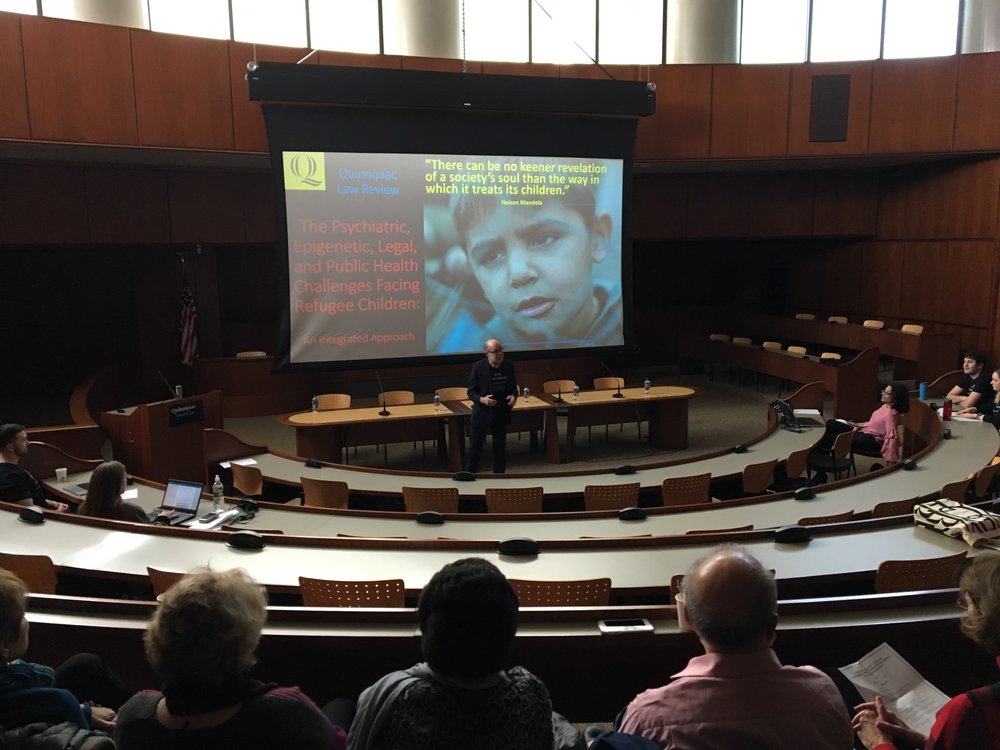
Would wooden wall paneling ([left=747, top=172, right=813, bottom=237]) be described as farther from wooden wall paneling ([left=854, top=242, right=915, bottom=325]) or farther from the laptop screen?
the laptop screen

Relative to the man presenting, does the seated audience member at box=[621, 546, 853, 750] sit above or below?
above

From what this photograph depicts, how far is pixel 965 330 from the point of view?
11750 mm

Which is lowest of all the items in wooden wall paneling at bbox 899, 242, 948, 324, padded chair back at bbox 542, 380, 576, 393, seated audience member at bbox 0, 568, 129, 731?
padded chair back at bbox 542, 380, 576, 393

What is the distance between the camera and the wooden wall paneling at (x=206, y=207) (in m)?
11.1

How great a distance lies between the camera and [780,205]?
44.4 ft

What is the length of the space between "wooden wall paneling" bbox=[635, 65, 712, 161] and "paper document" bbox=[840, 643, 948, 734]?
9637 mm

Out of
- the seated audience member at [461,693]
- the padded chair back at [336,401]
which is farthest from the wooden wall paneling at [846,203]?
the seated audience member at [461,693]

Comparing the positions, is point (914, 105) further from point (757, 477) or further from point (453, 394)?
point (757, 477)

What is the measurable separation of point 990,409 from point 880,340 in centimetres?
410

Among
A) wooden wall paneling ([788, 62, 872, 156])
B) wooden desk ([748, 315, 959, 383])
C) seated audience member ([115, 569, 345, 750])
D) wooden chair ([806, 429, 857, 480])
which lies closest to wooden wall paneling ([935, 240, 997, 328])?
wooden desk ([748, 315, 959, 383])

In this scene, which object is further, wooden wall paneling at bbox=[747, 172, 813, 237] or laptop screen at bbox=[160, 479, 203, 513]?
wooden wall paneling at bbox=[747, 172, 813, 237]

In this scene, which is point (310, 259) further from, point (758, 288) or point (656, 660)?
point (758, 288)

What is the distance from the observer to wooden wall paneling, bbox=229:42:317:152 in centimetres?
934

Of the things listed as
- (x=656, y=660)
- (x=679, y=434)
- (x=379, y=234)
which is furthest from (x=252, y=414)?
(x=656, y=660)
